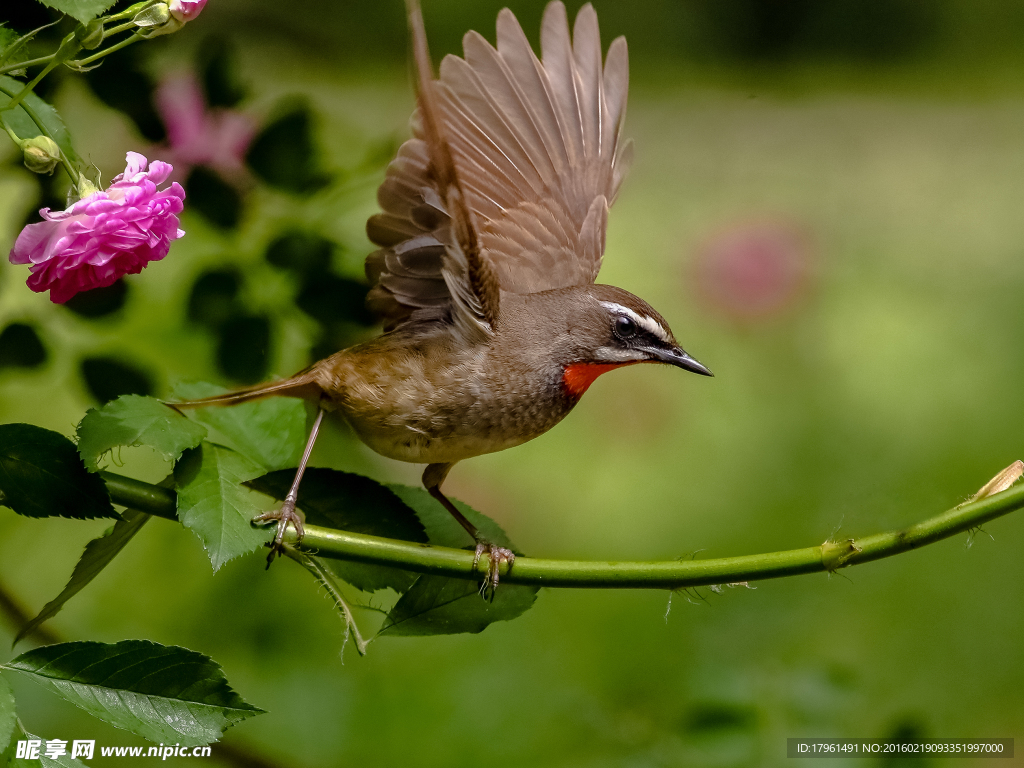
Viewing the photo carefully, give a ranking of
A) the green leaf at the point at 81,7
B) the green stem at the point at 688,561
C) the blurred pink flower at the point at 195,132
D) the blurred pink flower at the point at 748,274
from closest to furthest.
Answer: the green leaf at the point at 81,7 → the green stem at the point at 688,561 → the blurred pink flower at the point at 195,132 → the blurred pink flower at the point at 748,274

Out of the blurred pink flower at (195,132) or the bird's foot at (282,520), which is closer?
the bird's foot at (282,520)

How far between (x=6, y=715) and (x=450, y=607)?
0.37m

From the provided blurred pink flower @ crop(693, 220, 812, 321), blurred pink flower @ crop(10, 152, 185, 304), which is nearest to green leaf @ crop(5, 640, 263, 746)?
blurred pink flower @ crop(10, 152, 185, 304)

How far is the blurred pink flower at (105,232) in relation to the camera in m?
0.73

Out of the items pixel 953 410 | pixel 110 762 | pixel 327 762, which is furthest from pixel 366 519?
pixel 953 410

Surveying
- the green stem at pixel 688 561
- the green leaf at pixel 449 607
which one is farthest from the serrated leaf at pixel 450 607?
the green stem at pixel 688 561

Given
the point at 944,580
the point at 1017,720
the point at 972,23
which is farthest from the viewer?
the point at 972,23

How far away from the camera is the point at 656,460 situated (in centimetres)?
299

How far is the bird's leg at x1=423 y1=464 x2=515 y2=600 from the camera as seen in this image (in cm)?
84

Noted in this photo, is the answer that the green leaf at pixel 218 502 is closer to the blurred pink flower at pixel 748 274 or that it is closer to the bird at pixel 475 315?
the bird at pixel 475 315

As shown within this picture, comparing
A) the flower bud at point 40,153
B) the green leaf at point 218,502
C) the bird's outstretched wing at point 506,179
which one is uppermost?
the flower bud at point 40,153

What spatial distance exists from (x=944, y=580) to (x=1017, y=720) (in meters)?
0.39

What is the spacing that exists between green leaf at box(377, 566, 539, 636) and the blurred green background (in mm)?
290

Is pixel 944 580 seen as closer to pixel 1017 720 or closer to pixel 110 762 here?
pixel 1017 720
